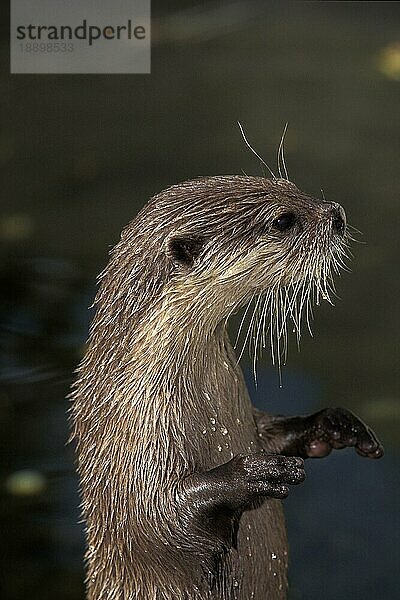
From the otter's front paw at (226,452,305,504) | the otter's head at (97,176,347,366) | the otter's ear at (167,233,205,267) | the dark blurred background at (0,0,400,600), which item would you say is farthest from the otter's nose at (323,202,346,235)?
the dark blurred background at (0,0,400,600)

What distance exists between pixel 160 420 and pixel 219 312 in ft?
0.43

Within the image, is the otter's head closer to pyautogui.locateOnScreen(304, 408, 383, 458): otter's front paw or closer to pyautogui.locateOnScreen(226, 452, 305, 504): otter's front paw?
pyautogui.locateOnScreen(226, 452, 305, 504): otter's front paw

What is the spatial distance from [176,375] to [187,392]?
0.03 meters

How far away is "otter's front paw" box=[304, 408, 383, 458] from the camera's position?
1596 mm

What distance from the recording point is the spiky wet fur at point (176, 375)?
138 cm

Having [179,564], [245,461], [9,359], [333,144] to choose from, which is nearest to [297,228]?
[245,461]

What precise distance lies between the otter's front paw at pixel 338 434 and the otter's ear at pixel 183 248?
1.14 ft

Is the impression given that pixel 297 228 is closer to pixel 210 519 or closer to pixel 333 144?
pixel 210 519

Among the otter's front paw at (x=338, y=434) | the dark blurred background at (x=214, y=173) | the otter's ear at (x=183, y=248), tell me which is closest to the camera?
the otter's ear at (x=183, y=248)

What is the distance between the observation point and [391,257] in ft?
9.13

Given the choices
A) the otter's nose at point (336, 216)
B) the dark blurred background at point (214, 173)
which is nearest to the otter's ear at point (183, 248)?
the otter's nose at point (336, 216)

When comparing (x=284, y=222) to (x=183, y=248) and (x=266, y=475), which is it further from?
(x=266, y=475)

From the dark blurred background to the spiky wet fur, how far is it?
897 mm

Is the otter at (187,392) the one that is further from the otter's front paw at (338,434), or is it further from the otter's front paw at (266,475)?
the otter's front paw at (338,434)
